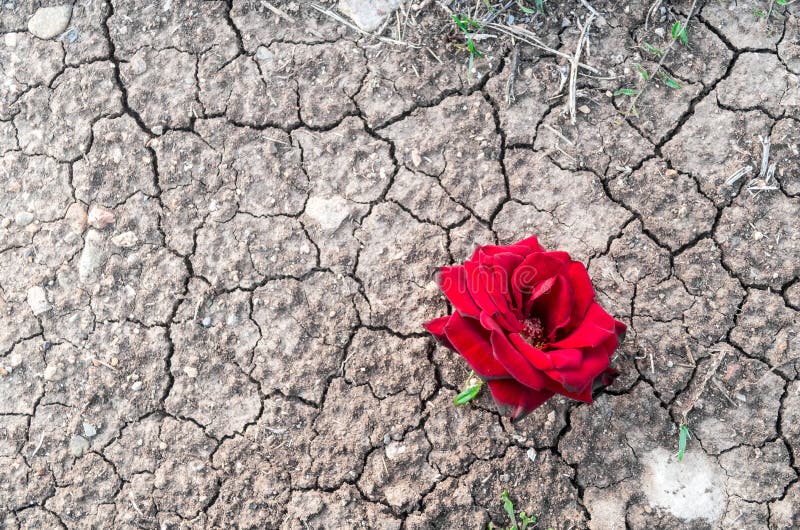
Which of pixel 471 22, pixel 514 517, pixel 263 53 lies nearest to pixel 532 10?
pixel 471 22

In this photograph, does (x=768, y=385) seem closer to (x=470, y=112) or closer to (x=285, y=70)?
(x=470, y=112)

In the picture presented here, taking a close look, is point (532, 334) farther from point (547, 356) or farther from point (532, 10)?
point (532, 10)

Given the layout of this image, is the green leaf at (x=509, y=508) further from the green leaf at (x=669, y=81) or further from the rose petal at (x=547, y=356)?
the green leaf at (x=669, y=81)

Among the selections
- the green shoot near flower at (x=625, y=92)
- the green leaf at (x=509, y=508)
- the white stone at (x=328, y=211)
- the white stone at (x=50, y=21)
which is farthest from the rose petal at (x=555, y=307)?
the white stone at (x=50, y=21)

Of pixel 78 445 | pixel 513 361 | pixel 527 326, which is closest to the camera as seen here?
pixel 513 361

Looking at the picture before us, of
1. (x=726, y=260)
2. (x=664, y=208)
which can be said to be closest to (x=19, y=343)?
(x=664, y=208)

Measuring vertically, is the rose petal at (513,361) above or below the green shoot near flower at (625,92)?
below
